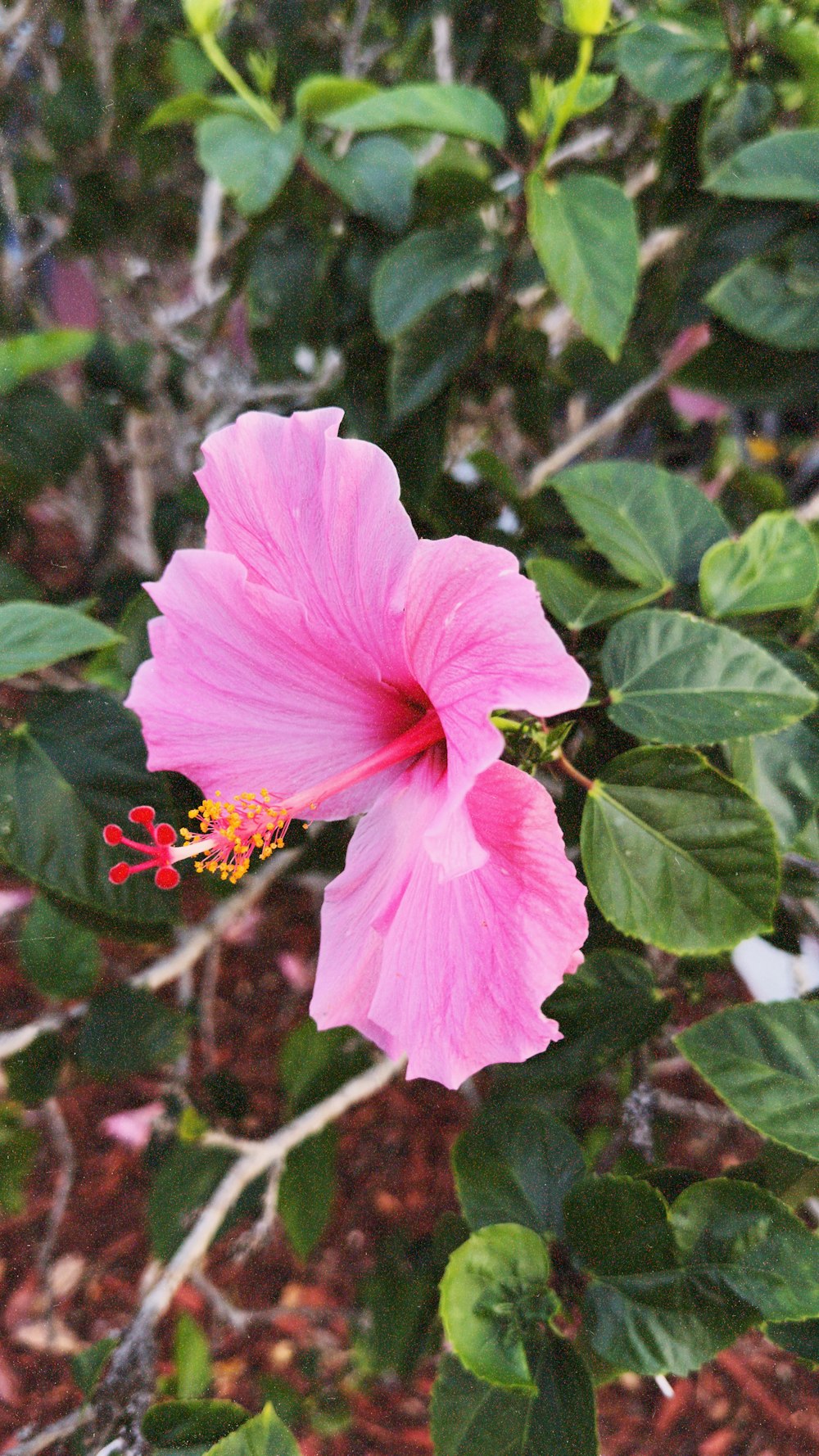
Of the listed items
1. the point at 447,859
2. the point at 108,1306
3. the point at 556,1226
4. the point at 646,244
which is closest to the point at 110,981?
the point at 108,1306

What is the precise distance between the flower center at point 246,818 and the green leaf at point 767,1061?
0.33 m

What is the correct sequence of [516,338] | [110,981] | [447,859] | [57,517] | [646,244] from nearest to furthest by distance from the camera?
[447,859] < [516,338] < [646,244] < [110,981] < [57,517]

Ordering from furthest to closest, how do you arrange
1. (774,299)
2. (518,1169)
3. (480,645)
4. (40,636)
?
(774,299) < (518,1169) < (40,636) < (480,645)

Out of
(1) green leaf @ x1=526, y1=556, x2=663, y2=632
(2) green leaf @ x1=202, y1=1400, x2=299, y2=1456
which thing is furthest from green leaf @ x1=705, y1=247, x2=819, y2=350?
(2) green leaf @ x1=202, y1=1400, x2=299, y2=1456

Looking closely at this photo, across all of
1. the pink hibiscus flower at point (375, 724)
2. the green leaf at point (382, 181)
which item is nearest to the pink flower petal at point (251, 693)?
the pink hibiscus flower at point (375, 724)

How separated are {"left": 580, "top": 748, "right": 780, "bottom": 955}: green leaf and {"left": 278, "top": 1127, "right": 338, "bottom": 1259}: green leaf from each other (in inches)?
32.7

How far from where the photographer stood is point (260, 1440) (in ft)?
2.20

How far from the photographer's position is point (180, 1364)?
3.90 feet

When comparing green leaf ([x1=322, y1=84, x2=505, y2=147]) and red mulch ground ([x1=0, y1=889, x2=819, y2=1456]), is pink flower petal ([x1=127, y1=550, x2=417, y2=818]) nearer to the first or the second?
green leaf ([x1=322, y1=84, x2=505, y2=147])

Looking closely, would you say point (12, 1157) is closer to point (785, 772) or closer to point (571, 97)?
point (785, 772)

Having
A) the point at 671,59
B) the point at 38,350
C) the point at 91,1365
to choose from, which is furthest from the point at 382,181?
the point at 91,1365

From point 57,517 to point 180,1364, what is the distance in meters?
2.08

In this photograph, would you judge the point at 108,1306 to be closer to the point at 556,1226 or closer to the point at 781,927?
the point at 556,1226

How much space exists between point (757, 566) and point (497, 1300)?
656 mm
